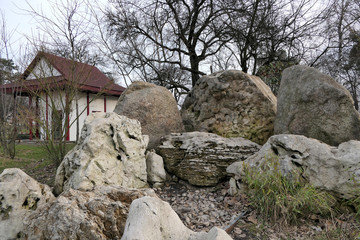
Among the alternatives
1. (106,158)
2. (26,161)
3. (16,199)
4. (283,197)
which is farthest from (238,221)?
(26,161)

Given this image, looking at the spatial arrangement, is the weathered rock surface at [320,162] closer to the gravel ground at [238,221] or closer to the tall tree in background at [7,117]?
the gravel ground at [238,221]

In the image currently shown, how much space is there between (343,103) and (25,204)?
193 inches

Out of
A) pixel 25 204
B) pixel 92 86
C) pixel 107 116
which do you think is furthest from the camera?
pixel 92 86

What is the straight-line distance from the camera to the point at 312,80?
4410mm

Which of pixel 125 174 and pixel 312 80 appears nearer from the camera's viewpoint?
pixel 125 174

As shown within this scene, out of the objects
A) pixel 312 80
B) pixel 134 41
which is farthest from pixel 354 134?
pixel 134 41

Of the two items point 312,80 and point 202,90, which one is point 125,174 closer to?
point 202,90

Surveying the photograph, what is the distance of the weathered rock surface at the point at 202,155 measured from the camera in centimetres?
418

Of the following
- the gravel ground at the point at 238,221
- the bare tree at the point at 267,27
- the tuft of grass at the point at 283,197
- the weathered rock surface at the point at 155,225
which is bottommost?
the gravel ground at the point at 238,221

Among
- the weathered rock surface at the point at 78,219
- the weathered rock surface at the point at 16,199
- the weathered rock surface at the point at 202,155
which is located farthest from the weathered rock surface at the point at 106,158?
the weathered rock surface at the point at 78,219

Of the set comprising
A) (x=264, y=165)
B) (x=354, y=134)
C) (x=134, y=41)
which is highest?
(x=134, y=41)

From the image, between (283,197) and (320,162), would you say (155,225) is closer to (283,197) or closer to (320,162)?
(283,197)

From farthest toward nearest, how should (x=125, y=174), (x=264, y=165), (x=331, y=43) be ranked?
(x=331, y=43) → (x=125, y=174) → (x=264, y=165)

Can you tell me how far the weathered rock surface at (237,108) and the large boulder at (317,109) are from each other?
0.67 m
